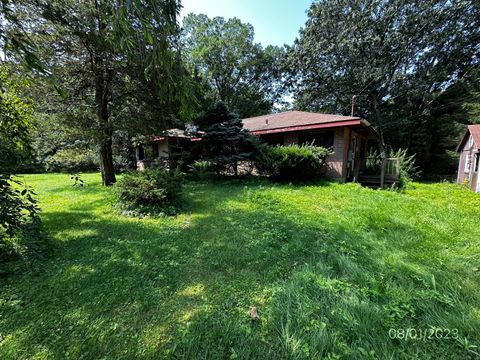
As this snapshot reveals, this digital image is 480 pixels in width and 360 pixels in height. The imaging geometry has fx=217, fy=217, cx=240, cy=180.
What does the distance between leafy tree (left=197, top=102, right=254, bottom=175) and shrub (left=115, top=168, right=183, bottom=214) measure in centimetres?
388

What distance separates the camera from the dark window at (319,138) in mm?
10195

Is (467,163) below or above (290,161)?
below

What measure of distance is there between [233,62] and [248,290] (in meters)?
25.0

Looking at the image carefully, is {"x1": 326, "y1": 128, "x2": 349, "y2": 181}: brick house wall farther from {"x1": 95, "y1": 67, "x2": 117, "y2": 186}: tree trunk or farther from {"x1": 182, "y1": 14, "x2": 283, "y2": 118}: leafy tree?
{"x1": 182, "y1": 14, "x2": 283, "y2": 118}: leafy tree

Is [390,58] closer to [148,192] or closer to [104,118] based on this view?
[104,118]

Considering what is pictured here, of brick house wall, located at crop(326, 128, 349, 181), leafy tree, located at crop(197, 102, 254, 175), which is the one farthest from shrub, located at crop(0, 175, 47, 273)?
brick house wall, located at crop(326, 128, 349, 181)

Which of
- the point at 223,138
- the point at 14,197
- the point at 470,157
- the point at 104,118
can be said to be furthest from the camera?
the point at 470,157

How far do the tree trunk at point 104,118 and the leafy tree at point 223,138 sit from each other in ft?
11.6

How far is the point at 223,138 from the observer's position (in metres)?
9.31

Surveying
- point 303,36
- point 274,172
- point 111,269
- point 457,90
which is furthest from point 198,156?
point 457,90

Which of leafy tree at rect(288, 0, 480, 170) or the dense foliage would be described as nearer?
the dense foliage

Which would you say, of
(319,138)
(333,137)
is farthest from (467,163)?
(319,138)

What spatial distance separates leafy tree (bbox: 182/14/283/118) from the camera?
22547mm

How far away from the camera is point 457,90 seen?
59.7 feet
